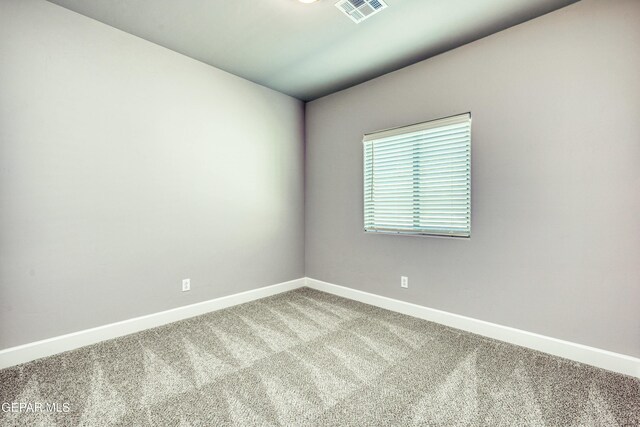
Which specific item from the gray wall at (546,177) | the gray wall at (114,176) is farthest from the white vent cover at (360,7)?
the gray wall at (114,176)

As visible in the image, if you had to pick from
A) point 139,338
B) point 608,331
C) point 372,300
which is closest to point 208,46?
point 139,338

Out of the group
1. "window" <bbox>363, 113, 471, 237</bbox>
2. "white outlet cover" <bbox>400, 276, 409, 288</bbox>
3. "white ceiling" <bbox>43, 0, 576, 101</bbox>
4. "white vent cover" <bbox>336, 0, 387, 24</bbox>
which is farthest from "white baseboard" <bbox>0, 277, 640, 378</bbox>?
"white vent cover" <bbox>336, 0, 387, 24</bbox>

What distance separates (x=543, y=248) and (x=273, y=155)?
304cm

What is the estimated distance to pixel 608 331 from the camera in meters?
2.14

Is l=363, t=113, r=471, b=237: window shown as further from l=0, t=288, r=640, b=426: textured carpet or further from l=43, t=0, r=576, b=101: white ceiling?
l=0, t=288, r=640, b=426: textured carpet

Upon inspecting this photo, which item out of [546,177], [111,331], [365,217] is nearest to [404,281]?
[365,217]

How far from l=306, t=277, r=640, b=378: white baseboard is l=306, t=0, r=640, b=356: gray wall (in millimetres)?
57

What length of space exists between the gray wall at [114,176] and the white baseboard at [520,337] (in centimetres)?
169

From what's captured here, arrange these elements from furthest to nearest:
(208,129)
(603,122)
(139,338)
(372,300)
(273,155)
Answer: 1. (273,155)
2. (372,300)
3. (208,129)
4. (139,338)
5. (603,122)

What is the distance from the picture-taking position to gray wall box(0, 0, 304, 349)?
2.20 meters

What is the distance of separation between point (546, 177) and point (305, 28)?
2338 millimetres

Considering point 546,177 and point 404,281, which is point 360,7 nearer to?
point 546,177

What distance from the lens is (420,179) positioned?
3090 millimetres

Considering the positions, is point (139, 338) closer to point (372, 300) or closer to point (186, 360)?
point (186, 360)
